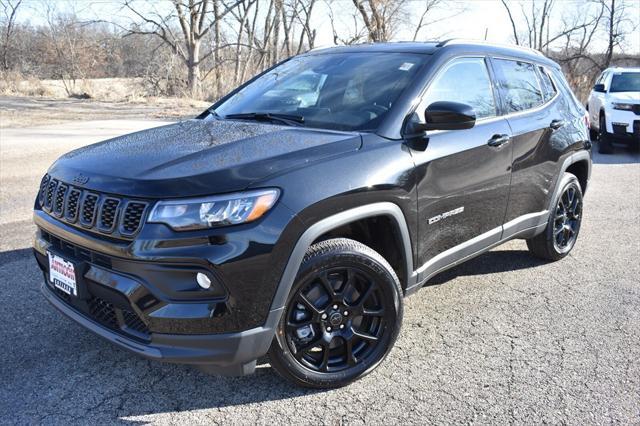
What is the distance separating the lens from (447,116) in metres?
3.04

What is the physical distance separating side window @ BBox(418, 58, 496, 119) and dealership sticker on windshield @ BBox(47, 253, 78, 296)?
A: 2149 mm

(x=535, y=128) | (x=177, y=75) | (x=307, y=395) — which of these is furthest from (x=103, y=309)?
(x=177, y=75)

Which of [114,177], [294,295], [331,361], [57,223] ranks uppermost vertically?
[114,177]

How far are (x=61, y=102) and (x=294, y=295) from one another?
72.6ft

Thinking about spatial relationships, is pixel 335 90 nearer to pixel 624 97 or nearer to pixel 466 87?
pixel 466 87

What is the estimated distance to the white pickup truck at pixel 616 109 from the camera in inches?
436

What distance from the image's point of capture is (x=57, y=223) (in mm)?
2764

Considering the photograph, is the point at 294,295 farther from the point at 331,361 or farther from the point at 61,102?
the point at 61,102

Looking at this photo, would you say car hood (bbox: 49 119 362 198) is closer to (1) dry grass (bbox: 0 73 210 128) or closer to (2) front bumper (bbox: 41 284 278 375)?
(2) front bumper (bbox: 41 284 278 375)

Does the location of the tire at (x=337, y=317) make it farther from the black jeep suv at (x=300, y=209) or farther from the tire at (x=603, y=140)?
the tire at (x=603, y=140)

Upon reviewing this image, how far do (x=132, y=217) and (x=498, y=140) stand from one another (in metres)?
2.48

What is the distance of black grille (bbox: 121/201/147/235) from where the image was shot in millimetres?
2363

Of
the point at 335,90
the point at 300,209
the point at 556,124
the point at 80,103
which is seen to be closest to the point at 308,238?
the point at 300,209

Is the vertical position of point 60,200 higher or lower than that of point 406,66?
lower
